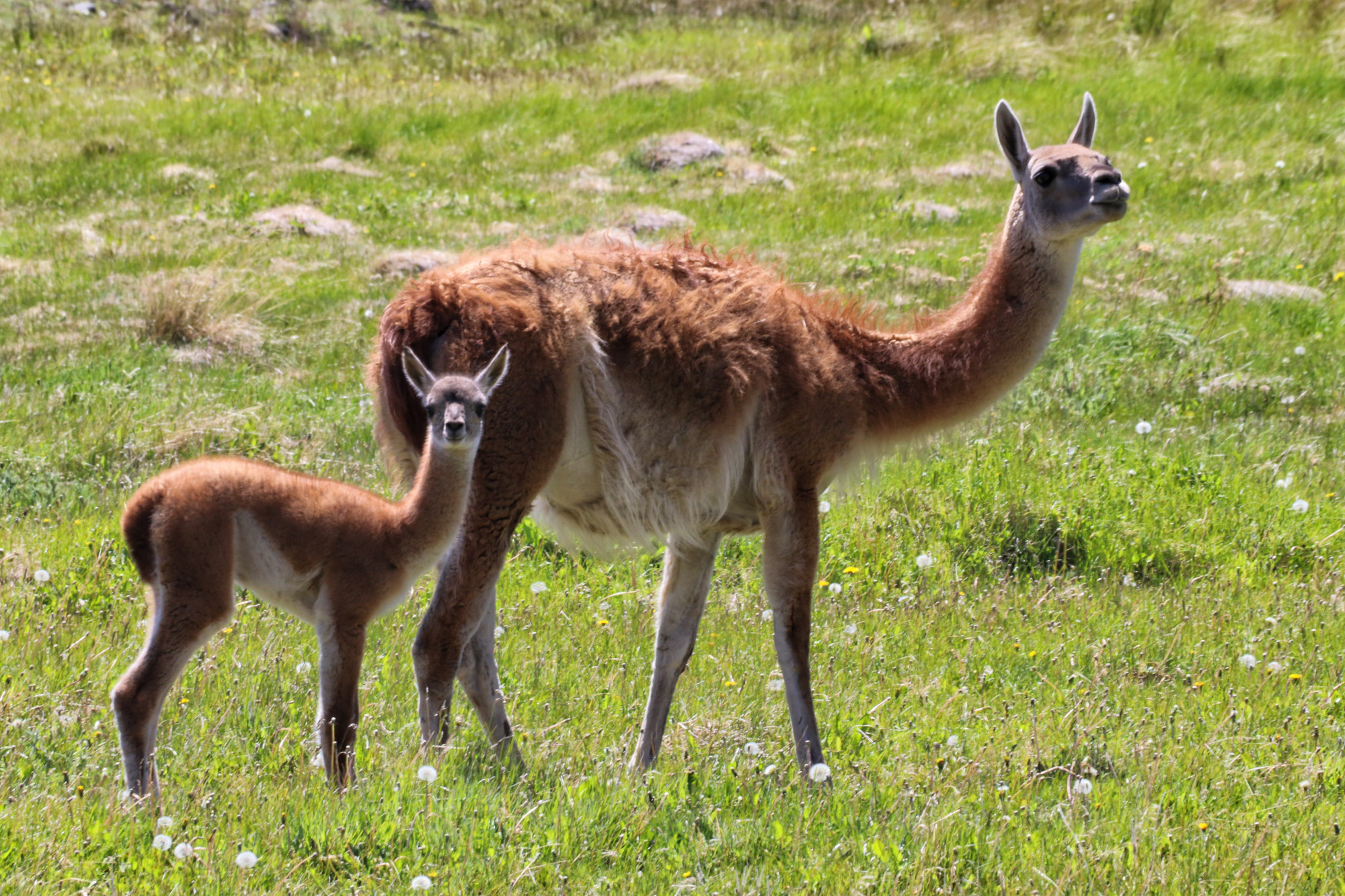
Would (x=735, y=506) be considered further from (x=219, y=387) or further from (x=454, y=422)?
(x=219, y=387)

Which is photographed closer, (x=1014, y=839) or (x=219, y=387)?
(x=1014, y=839)

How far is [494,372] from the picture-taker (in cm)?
472

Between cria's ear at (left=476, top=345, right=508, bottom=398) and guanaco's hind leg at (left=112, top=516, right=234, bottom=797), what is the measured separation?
3.37 ft

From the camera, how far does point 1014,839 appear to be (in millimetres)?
4117

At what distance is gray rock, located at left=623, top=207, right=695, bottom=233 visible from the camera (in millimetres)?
13328

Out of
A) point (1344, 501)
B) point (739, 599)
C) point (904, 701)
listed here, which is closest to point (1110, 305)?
point (1344, 501)

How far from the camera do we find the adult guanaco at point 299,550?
4.18 meters

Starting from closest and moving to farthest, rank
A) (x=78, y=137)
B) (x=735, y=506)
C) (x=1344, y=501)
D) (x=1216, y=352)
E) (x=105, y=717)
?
(x=105, y=717) → (x=735, y=506) → (x=1344, y=501) → (x=1216, y=352) → (x=78, y=137)

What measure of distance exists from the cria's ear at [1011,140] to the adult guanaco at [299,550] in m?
2.59

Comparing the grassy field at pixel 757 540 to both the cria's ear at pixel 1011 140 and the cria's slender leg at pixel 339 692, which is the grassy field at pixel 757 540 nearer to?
the cria's slender leg at pixel 339 692

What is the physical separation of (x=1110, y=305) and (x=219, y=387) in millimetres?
7320

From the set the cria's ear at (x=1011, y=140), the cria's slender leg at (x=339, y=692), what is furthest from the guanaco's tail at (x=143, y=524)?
the cria's ear at (x=1011, y=140)

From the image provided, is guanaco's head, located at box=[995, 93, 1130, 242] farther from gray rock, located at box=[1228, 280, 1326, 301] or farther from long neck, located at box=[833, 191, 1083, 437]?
gray rock, located at box=[1228, 280, 1326, 301]

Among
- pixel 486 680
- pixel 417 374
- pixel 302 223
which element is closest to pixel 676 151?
pixel 302 223
